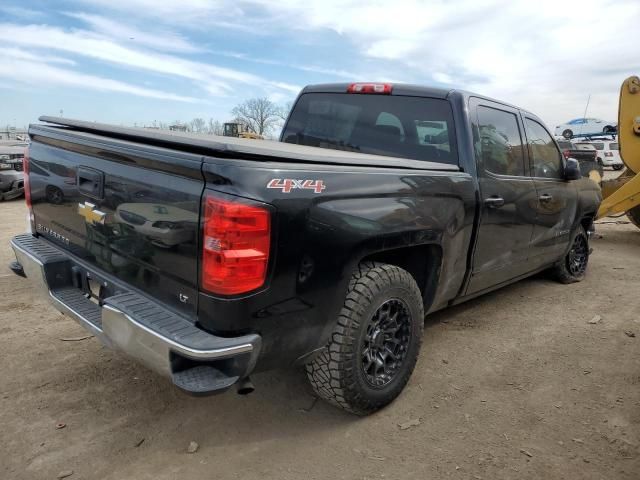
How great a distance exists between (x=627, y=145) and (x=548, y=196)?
197 inches

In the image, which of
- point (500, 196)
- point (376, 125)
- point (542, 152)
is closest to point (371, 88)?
point (376, 125)

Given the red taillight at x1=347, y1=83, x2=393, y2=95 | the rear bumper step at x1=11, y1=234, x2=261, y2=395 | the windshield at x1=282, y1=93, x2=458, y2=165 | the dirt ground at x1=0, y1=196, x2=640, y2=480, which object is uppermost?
the red taillight at x1=347, y1=83, x2=393, y2=95

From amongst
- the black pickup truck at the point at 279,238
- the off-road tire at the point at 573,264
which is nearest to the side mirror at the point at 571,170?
the off-road tire at the point at 573,264

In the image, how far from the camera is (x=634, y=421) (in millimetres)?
2902

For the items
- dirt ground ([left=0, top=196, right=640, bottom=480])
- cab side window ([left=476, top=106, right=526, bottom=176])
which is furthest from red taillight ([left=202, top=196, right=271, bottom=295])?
cab side window ([left=476, top=106, right=526, bottom=176])

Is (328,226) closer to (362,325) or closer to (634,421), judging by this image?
(362,325)

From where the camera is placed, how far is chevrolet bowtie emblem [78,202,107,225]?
251cm

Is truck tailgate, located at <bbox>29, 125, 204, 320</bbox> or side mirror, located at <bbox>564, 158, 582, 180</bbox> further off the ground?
side mirror, located at <bbox>564, 158, 582, 180</bbox>

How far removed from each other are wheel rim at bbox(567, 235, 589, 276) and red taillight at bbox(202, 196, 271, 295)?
15.4 ft

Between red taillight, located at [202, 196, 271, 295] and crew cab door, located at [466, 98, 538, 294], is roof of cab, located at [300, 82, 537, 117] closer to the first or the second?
crew cab door, located at [466, 98, 538, 294]

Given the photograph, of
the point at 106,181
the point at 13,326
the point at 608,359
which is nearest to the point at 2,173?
the point at 13,326

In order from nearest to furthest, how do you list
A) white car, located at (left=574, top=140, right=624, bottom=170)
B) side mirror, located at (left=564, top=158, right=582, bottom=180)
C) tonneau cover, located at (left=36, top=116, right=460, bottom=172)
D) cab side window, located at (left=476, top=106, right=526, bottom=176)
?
tonneau cover, located at (left=36, top=116, right=460, bottom=172) < cab side window, located at (left=476, top=106, right=526, bottom=176) < side mirror, located at (left=564, top=158, right=582, bottom=180) < white car, located at (left=574, top=140, right=624, bottom=170)

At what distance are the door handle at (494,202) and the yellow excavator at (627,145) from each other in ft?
16.8

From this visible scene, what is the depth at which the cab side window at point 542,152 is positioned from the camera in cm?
431
